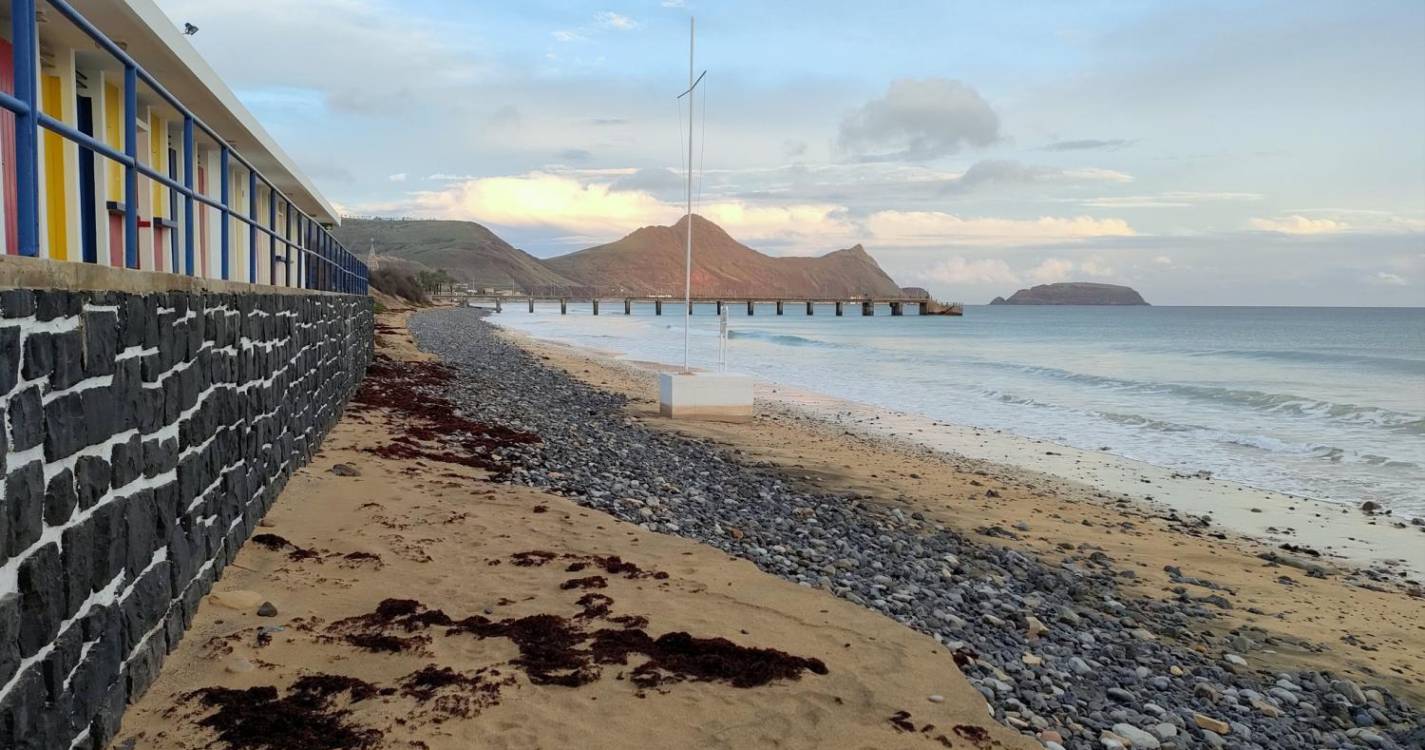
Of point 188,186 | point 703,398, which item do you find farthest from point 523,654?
point 703,398

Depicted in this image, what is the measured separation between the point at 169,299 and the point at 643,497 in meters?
4.71

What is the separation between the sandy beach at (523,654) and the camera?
11.9 feet

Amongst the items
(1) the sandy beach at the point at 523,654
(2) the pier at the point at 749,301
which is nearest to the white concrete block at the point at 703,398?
(1) the sandy beach at the point at 523,654

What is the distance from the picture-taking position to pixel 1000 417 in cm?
1880

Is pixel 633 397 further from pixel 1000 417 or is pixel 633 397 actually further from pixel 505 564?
pixel 505 564

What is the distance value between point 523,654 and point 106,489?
188 cm

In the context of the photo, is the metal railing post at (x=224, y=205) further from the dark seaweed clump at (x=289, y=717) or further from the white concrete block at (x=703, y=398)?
the white concrete block at (x=703, y=398)

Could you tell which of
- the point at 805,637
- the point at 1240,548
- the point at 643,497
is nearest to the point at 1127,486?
the point at 1240,548

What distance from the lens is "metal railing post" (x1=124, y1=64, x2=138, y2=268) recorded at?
392 centimetres

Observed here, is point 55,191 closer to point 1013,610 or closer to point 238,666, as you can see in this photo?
point 238,666

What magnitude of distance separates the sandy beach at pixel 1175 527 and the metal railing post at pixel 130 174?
602cm

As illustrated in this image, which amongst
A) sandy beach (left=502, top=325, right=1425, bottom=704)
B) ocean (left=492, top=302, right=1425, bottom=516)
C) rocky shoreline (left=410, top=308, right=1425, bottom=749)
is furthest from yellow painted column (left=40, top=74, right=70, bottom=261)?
ocean (left=492, top=302, right=1425, bottom=516)

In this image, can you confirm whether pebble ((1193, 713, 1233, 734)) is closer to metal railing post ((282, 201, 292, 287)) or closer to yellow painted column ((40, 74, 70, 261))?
yellow painted column ((40, 74, 70, 261))

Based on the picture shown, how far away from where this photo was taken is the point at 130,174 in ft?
13.2
